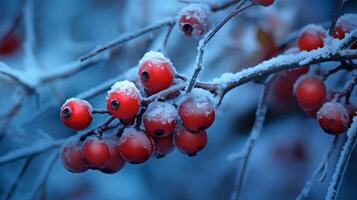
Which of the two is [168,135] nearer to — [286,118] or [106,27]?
[286,118]

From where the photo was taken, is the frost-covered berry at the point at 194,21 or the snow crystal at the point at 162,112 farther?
the frost-covered berry at the point at 194,21

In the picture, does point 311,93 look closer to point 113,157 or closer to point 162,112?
point 162,112

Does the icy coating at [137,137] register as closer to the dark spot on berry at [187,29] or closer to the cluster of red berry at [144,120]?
the cluster of red berry at [144,120]

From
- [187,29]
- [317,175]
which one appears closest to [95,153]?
[187,29]

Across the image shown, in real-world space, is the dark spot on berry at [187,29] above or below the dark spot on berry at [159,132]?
above

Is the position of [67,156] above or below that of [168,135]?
below

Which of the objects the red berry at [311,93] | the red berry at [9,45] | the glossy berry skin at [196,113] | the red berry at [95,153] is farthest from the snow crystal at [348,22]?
the red berry at [9,45]

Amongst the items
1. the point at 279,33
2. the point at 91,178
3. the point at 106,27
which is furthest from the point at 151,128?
the point at 106,27

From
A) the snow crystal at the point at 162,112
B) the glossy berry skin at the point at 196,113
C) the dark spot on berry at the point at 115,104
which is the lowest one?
the dark spot on berry at the point at 115,104

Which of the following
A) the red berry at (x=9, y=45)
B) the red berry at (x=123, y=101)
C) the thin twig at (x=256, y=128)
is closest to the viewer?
the red berry at (x=123, y=101)
